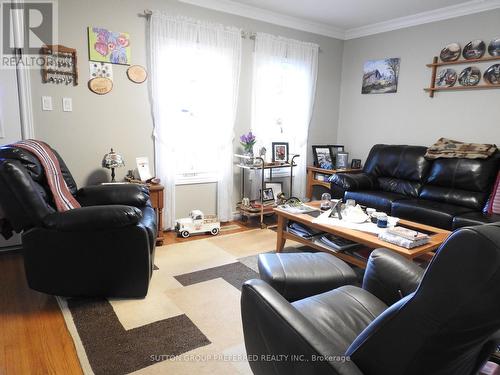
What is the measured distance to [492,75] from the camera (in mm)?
3414

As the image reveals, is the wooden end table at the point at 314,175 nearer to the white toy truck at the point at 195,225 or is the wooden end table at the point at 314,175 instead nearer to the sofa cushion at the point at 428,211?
the sofa cushion at the point at 428,211

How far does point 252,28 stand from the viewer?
12.9 feet

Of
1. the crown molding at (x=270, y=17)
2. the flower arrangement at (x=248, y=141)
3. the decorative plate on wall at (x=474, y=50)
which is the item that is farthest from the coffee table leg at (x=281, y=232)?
the decorative plate on wall at (x=474, y=50)

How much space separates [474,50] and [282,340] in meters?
3.82

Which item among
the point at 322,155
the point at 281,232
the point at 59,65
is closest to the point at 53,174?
the point at 59,65

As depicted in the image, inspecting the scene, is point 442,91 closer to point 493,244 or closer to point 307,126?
point 307,126

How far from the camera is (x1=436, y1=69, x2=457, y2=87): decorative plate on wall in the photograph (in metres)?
3.73

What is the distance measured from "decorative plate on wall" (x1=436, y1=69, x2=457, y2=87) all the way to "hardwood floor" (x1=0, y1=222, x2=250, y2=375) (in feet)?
13.8

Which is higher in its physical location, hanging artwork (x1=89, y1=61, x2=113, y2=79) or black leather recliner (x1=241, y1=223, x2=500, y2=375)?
hanging artwork (x1=89, y1=61, x2=113, y2=79)

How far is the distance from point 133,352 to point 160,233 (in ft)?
5.31

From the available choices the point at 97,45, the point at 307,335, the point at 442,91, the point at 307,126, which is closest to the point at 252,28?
the point at 307,126

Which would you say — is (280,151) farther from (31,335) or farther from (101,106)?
(31,335)

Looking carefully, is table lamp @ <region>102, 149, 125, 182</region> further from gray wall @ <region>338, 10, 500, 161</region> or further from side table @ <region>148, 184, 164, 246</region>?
gray wall @ <region>338, 10, 500, 161</region>

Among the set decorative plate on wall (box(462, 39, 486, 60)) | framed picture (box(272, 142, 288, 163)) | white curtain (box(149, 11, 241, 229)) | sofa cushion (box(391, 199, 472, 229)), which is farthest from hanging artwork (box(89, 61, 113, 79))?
decorative plate on wall (box(462, 39, 486, 60))
